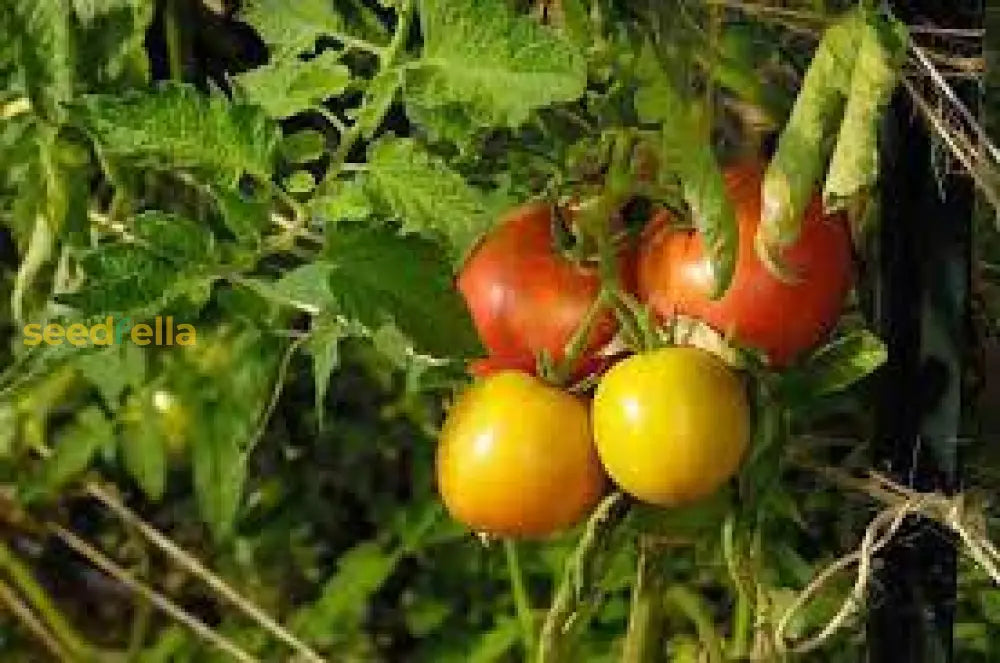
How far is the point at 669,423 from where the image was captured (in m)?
0.76

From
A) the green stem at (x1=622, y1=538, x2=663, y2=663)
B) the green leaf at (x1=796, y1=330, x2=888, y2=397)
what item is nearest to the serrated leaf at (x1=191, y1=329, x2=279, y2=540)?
the green stem at (x1=622, y1=538, x2=663, y2=663)

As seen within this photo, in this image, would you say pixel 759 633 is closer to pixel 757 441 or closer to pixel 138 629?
pixel 757 441

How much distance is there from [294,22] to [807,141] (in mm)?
224

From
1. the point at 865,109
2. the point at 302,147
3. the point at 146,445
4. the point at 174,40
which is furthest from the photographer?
the point at 146,445

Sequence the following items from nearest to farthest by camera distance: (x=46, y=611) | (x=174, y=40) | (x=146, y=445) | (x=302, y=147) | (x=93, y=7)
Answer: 1. (x=302, y=147)
2. (x=93, y=7)
3. (x=174, y=40)
4. (x=146, y=445)
5. (x=46, y=611)

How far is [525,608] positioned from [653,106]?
51cm

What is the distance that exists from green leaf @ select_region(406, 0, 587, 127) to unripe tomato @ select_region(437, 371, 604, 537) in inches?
4.1

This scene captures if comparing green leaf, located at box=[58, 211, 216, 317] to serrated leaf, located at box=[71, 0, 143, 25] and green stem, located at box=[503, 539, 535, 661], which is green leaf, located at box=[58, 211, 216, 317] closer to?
serrated leaf, located at box=[71, 0, 143, 25]

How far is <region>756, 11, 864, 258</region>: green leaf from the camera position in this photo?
762 millimetres

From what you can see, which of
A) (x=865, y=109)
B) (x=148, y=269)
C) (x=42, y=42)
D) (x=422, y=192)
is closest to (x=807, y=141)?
(x=865, y=109)

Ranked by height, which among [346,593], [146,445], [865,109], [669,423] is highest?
[865,109]

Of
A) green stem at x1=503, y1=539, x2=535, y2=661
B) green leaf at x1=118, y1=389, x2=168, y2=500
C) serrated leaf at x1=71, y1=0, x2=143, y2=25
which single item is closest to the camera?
serrated leaf at x1=71, y1=0, x2=143, y2=25

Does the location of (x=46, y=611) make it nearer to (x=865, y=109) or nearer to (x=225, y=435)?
(x=225, y=435)

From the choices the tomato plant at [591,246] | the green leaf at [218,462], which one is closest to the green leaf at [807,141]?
the tomato plant at [591,246]
